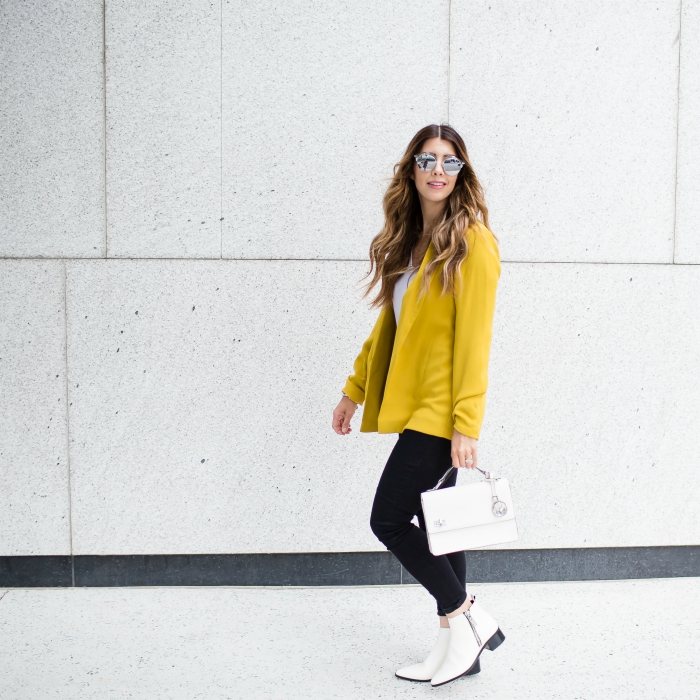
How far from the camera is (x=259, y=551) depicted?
11.5 feet

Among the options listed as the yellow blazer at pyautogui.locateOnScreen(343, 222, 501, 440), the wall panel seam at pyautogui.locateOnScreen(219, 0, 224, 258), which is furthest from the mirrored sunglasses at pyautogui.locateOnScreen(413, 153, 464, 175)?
the wall panel seam at pyautogui.locateOnScreen(219, 0, 224, 258)

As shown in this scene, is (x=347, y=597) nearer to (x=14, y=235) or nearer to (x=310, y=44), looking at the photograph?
(x=14, y=235)

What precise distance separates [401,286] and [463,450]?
2.13ft

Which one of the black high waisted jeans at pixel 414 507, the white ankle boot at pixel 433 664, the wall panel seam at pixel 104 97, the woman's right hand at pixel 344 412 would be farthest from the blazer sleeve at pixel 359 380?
the wall panel seam at pixel 104 97

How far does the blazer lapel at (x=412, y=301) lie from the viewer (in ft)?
7.90

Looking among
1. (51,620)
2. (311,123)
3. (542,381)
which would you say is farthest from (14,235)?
(542,381)

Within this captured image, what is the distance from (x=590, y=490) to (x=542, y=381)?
62cm

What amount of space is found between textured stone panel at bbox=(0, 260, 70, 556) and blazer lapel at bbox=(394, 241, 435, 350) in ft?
6.07

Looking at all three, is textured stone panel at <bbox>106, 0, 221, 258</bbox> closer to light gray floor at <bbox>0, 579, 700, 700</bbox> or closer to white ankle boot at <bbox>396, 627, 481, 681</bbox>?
light gray floor at <bbox>0, 579, 700, 700</bbox>

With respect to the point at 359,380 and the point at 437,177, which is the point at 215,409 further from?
the point at 437,177

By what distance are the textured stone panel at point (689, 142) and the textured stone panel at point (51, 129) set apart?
9.33 feet

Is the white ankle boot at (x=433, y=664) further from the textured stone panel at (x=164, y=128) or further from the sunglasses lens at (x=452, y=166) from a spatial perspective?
the textured stone panel at (x=164, y=128)

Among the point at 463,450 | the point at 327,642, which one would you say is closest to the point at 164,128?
the point at 463,450

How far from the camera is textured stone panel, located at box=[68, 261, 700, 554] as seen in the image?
3.43 m
